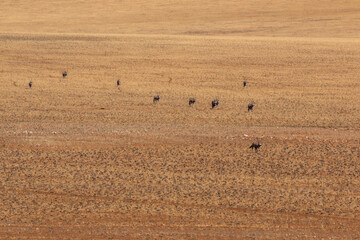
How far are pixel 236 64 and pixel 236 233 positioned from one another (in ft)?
59.1

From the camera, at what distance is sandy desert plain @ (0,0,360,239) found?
932 centimetres

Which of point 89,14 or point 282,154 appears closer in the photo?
point 282,154

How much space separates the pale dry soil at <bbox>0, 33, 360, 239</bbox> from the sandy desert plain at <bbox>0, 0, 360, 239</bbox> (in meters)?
0.04

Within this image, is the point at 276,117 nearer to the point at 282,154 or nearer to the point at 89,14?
the point at 282,154

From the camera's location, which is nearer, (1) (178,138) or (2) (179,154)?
(2) (179,154)

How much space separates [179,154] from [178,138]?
1.18 metres

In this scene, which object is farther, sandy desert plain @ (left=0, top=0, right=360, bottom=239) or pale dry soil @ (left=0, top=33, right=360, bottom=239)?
sandy desert plain @ (left=0, top=0, right=360, bottom=239)

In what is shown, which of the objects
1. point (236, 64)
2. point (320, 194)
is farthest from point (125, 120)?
point (236, 64)

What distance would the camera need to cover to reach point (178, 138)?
536 inches

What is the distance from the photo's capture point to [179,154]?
12.5m

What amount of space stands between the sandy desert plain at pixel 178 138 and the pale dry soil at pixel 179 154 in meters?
0.04

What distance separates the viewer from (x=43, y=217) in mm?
9266

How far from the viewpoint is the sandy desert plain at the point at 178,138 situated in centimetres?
932

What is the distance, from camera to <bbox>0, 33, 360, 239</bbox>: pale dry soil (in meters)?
9.22
